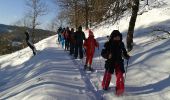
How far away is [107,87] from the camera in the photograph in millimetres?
10672

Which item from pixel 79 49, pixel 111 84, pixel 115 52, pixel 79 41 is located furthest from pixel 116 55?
pixel 79 49

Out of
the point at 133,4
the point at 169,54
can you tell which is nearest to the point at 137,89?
the point at 169,54

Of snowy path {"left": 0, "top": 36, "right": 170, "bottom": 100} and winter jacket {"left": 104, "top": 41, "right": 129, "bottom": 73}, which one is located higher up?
winter jacket {"left": 104, "top": 41, "right": 129, "bottom": 73}

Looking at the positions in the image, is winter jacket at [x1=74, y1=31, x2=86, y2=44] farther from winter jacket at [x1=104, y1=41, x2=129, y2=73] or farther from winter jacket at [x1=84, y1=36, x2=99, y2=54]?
winter jacket at [x1=104, y1=41, x2=129, y2=73]

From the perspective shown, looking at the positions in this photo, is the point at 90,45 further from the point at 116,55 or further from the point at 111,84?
the point at 116,55

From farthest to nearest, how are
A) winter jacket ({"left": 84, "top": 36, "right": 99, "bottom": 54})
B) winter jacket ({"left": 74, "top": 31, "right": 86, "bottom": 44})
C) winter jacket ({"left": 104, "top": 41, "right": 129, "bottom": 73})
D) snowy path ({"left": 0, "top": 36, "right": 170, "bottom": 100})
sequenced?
winter jacket ({"left": 74, "top": 31, "right": 86, "bottom": 44}), winter jacket ({"left": 84, "top": 36, "right": 99, "bottom": 54}), winter jacket ({"left": 104, "top": 41, "right": 129, "bottom": 73}), snowy path ({"left": 0, "top": 36, "right": 170, "bottom": 100})

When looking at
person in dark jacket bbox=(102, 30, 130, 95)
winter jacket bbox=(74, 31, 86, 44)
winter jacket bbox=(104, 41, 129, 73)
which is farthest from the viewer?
winter jacket bbox=(74, 31, 86, 44)

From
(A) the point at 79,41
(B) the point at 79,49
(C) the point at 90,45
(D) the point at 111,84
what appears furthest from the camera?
(B) the point at 79,49

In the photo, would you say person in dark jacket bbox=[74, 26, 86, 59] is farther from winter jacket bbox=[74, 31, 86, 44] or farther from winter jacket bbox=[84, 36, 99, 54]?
winter jacket bbox=[84, 36, 99, 54]

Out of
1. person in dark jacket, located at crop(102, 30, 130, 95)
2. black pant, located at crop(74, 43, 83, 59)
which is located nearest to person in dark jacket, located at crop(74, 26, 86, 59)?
black pant, located at crop(74, 43, 83, 59)

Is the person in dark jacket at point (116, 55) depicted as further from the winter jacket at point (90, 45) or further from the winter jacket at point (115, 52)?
the winter jacket at point (90, 45)

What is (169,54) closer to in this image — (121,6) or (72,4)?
(121,6)

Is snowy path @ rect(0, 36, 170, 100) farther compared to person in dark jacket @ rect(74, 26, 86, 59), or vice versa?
person in dark jacket @ rect(74, 26, 86, 59)

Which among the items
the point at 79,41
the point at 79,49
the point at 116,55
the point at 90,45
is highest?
the point at 116,55
